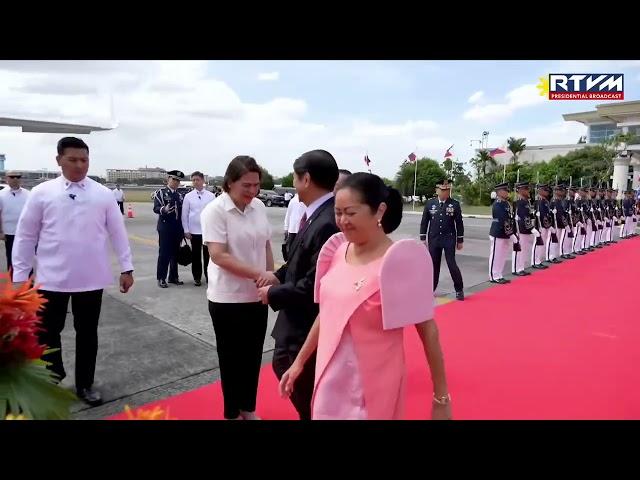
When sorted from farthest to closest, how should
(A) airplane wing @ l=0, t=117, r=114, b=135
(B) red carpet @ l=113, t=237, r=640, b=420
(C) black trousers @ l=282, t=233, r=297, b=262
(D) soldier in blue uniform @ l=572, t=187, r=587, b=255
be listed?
1. (A) airplane wing @ l=0, t=117, r=114, b=135
2. (D) soldier in blue uniform @ l=572, t=187, r=587, b=255
3. (B) red carpet @ l=113, t=237, r=640, b=420
4. (C) black trousers @ l=282, t=233, r=297, b=262

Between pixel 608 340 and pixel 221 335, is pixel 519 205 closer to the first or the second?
pixel 608 340

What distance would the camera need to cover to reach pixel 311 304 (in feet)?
6.66

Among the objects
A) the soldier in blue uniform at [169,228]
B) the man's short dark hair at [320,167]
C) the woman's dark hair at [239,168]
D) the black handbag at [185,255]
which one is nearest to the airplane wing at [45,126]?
the soldier in blue uniform at [169,228]

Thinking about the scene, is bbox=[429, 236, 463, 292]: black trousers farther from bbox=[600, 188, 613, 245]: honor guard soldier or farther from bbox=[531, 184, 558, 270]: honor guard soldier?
bbox=[600, 188, 613, 245]: honor guard soldier

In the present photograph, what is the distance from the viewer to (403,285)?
1.42 meters

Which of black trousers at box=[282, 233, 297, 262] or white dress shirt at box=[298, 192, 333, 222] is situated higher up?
white dress shirt at box=[298, 192, 333, 222]

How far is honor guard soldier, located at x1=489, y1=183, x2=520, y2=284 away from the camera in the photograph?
7498 mm

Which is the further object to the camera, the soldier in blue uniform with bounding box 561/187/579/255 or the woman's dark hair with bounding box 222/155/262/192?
the soldier in blue uniform with bounding box 561/187/579/255

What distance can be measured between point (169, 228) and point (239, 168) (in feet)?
14.5

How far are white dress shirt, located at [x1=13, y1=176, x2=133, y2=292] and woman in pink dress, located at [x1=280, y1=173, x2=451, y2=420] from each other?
190cm

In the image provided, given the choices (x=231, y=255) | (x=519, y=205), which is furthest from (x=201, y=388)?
(x=519, y=205)

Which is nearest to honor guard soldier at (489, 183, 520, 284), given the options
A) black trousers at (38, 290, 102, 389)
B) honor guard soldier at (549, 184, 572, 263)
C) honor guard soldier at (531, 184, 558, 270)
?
honor guard soldier at (531, 184, 558, 270)

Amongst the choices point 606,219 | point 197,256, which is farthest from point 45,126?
point 606,219
